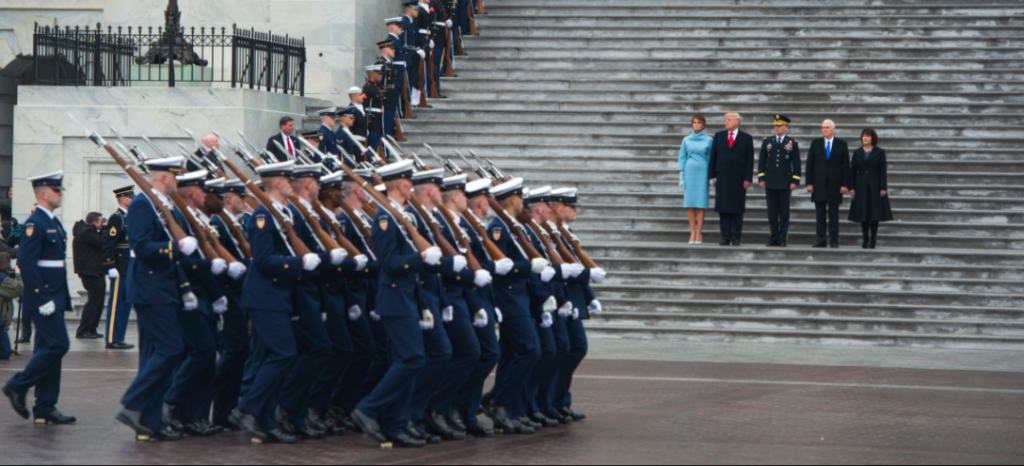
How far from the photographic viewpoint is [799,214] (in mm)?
17000

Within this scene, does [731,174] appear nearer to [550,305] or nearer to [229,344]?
[550,305]

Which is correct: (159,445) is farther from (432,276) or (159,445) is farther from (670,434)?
(670,434)

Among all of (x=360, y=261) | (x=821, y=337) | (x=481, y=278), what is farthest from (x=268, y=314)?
(x=821, y=337)

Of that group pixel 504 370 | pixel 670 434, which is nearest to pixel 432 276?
pixel 504 370

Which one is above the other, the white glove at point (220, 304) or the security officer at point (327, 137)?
the security officer at point (327, 137)

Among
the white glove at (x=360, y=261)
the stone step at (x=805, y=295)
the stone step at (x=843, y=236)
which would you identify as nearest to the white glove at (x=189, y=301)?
the white glove at (x=360, y=261)

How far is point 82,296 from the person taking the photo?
16391 millimetres

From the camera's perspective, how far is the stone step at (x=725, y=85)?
19.2 meters

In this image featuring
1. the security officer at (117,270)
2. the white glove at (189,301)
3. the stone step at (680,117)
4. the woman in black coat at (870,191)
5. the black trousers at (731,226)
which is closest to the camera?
the white glove at (189,301)

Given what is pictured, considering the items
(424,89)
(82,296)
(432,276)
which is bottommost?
(82,296)

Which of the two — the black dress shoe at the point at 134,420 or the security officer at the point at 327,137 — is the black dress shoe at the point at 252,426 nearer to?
the black dress shoe at the point at 134,420

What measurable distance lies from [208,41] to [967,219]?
12.6 m

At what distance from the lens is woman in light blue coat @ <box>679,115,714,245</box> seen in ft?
53.2

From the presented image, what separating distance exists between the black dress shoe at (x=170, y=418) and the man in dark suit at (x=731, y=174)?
374 inches
